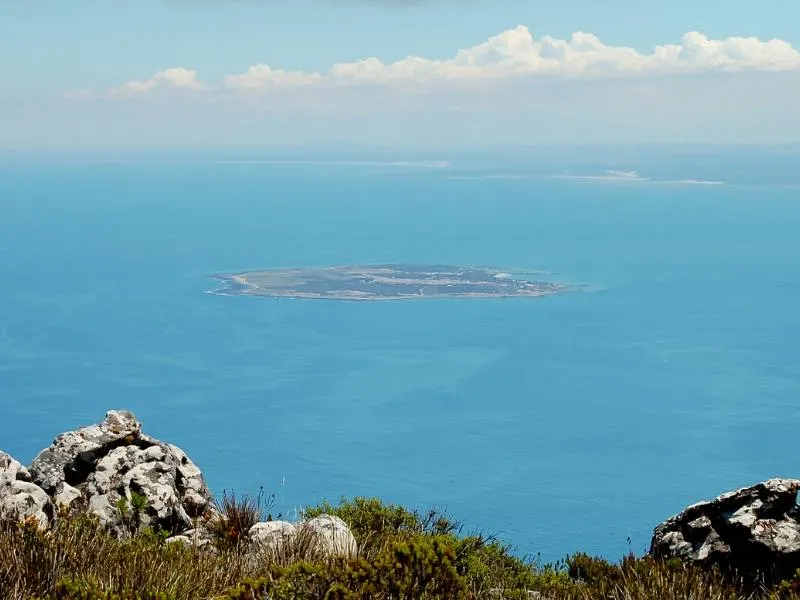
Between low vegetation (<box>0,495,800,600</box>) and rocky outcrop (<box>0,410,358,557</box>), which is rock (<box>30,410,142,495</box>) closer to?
rocky outcrop (<box>0,410,358,557</box>)

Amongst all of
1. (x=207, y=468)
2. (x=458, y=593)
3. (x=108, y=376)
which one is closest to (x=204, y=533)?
(x=458, y=593)

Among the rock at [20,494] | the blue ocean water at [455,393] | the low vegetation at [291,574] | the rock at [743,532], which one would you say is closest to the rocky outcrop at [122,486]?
the rock at [20,494]

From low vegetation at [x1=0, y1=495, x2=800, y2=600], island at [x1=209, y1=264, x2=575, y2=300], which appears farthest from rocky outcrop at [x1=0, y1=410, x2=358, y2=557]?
island at [x1=209, y1=264, x2=575, y2=300]

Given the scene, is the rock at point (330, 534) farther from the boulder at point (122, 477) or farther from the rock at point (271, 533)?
the boulder at point (122, 477)

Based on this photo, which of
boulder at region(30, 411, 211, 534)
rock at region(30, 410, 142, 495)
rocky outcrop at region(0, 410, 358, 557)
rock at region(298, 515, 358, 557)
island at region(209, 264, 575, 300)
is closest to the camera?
rock at region(298, 515, 358, 557)

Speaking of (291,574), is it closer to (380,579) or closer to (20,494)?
(380,579)

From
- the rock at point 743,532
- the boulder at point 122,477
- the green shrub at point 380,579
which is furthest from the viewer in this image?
the boulder at point 122,477
